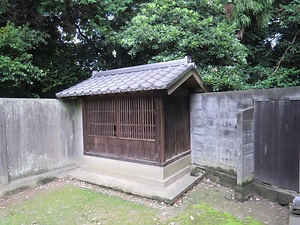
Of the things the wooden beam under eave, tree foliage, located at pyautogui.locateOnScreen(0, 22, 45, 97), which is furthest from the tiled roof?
tree foliage, located at pyautogui.locateOnScreen(0, 22, 45, 97)

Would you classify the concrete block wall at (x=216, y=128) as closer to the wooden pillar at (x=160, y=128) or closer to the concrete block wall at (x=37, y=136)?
the wooden pillar at (x=160, y=128)

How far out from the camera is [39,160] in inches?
216

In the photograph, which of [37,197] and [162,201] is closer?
[162,201]

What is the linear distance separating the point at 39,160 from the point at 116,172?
2.05m

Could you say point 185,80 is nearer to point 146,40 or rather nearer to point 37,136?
point 146,40

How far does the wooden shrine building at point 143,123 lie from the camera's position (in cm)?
488

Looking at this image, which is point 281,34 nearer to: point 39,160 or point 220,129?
point 220,129

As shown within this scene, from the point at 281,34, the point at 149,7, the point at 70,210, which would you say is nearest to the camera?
the point at 70,210

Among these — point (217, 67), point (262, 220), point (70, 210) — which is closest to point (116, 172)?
point (70, 210)


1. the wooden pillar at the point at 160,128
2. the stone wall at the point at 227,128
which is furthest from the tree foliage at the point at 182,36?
the wooden pillar at the point at 160,128

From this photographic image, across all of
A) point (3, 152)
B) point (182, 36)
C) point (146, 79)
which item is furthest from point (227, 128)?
point (3, 152)

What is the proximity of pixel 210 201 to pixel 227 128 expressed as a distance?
1794 millimetres

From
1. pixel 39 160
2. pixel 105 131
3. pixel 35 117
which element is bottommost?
pixel 39 160

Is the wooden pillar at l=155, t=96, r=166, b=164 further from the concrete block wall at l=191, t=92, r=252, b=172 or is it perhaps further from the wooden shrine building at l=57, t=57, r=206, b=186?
the concrete block wall at l=191, t=92, r=252, b=172
